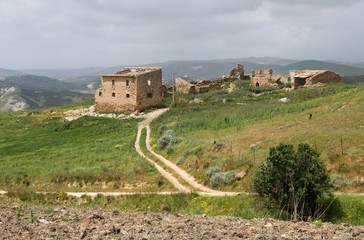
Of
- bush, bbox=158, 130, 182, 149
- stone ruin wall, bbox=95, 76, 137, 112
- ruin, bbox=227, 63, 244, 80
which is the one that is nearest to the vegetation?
bush, bbox=158, 130, 182, 149

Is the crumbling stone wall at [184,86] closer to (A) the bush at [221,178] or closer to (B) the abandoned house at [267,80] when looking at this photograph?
(B) the abandoned house at [267,80]

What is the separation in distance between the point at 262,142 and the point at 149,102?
29.1 metres

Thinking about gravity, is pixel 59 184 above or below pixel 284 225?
below

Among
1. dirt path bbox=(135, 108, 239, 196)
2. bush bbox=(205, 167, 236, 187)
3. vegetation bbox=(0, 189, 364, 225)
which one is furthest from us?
bush bbox=(205, 167, 236, 187)

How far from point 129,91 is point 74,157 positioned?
1888 centimetres

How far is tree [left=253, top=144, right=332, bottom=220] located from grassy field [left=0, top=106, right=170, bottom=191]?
9641 millimetres

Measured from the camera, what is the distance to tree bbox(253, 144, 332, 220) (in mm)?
17359

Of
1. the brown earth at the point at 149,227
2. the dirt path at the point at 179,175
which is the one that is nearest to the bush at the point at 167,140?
the dirt path at the point at 179,175

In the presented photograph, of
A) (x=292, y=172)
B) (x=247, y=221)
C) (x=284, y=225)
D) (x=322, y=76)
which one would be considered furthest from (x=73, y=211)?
(x=322, y=76)

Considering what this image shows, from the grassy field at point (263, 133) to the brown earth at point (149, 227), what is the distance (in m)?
9.74

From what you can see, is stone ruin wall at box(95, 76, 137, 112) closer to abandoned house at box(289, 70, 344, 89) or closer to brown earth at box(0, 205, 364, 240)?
abandoned house at box(289, 70, 344, 89)

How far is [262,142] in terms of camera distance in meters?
29.0

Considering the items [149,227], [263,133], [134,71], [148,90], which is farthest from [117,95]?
[149,227]

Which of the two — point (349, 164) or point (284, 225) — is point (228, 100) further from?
point (284, 225)
